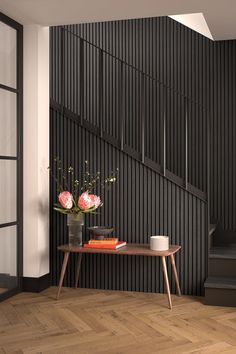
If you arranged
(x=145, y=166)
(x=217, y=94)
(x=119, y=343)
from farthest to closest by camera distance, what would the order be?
(x=217, y=94)
(x=145, y=166)
(x=119, y=343)

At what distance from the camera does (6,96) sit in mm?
4359

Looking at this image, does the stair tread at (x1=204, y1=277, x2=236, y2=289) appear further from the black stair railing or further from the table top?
the black stair railing

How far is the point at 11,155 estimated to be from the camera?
14.6 ft

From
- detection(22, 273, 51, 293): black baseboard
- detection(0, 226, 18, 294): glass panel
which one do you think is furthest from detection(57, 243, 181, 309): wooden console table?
detection(0, 226, 18, 294): glass panel

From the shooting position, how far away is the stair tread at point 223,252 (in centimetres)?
447

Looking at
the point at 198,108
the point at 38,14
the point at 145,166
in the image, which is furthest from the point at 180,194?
the point at 38,14

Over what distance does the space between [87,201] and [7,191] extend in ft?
2.27

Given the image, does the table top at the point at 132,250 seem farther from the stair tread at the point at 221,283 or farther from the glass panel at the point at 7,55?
the glass panel at the point at 7,55

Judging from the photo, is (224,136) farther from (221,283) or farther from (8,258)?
(8,258)

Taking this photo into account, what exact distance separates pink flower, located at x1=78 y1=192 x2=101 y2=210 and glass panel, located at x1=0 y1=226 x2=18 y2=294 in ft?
2.14

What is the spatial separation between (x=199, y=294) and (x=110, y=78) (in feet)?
8.53

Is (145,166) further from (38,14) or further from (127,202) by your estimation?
(38,14)

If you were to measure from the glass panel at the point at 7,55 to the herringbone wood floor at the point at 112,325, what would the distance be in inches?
73.8

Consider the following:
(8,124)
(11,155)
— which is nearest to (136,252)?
(11,155)
